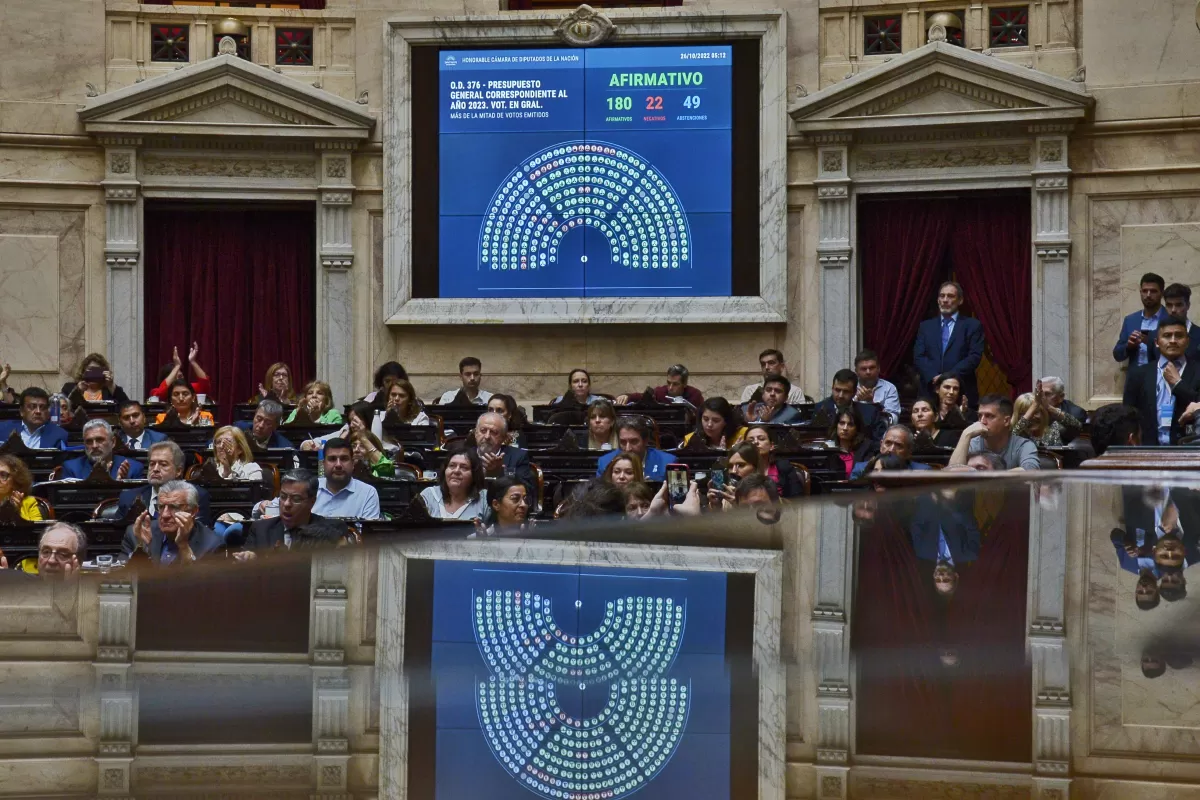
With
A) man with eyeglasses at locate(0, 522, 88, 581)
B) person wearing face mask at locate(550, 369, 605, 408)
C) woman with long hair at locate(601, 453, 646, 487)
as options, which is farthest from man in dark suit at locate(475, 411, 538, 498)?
person wearing face mask at locate(550, 369, 605, 408)

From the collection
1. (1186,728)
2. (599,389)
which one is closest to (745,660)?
(1186,728)

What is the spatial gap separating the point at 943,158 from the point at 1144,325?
2.54 m

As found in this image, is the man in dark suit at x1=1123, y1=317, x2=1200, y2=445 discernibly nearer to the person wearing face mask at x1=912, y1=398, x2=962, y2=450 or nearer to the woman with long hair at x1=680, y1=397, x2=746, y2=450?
the person wearing face mask at x1=912, y1=398, x2=962, y2=450

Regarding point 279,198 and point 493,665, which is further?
point 279,198

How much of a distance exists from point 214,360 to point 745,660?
40.6 feet

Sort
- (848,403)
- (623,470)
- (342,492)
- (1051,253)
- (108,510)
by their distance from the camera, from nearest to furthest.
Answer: (623,470) < (342,492) < (108,510) < (848,403) < (1051,253)

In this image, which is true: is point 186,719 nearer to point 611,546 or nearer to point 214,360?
point 611,546

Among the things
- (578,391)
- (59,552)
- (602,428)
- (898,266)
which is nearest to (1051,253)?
(898,266)

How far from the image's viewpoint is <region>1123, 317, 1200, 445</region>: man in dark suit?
876 centimetres

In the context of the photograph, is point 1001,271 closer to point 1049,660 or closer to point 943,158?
point 943,158

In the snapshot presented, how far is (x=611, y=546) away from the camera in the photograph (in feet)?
9.31

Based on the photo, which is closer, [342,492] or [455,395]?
[342,492]

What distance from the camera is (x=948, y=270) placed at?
43.6 ft

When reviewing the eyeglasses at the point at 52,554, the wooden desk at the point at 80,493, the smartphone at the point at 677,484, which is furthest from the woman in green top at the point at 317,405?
the eyeglasses at the point at 52,554
